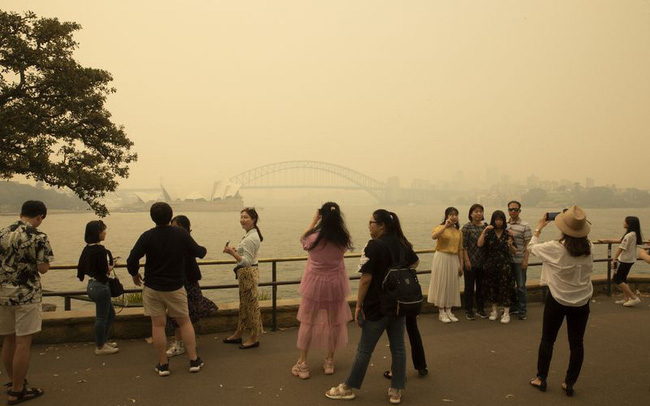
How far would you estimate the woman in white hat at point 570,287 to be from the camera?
130 inches

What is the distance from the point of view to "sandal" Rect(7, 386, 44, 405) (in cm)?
315

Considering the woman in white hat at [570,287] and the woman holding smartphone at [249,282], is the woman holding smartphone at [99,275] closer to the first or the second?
the woman holding smartphone at [249,282]

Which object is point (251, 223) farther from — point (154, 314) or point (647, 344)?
point (647, 344)

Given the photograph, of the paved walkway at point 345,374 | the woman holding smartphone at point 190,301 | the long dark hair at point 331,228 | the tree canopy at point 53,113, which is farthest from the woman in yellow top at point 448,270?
the tree canopy at point 53,113

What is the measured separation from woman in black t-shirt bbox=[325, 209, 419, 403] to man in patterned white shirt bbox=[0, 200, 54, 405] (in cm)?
224

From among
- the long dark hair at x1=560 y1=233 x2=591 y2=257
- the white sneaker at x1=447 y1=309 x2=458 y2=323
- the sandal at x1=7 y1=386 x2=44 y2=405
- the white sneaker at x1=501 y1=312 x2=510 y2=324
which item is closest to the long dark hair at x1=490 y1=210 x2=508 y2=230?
the white sneaker at x1=501 y1=312 x2=510 y2=324

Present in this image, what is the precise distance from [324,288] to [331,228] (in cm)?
53

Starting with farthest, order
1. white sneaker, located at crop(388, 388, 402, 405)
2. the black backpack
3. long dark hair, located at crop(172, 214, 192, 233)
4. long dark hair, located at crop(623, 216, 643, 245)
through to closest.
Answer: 1. long dark hair, located at crop(623, 216, 643, 245)
2. long dark hair, located at crop(172, 214, 192, 233)
3. white sneaker, located at crop(388, 388, 402, 405)
4. the black backpack

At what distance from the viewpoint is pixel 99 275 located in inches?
159

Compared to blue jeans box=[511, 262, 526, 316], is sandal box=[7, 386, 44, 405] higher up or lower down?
lower down

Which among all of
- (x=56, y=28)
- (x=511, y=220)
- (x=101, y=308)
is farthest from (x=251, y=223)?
(x=56, y=28)

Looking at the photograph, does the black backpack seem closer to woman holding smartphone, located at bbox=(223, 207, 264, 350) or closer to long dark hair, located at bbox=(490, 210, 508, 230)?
woman holding smartphone, located at bbox=(223, 207, 264, 350)

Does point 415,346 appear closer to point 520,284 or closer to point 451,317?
point 451,317

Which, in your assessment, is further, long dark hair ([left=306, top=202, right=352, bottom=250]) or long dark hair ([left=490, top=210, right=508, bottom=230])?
long dark hair ([left=490, top=210, right=508, bottom=230])
